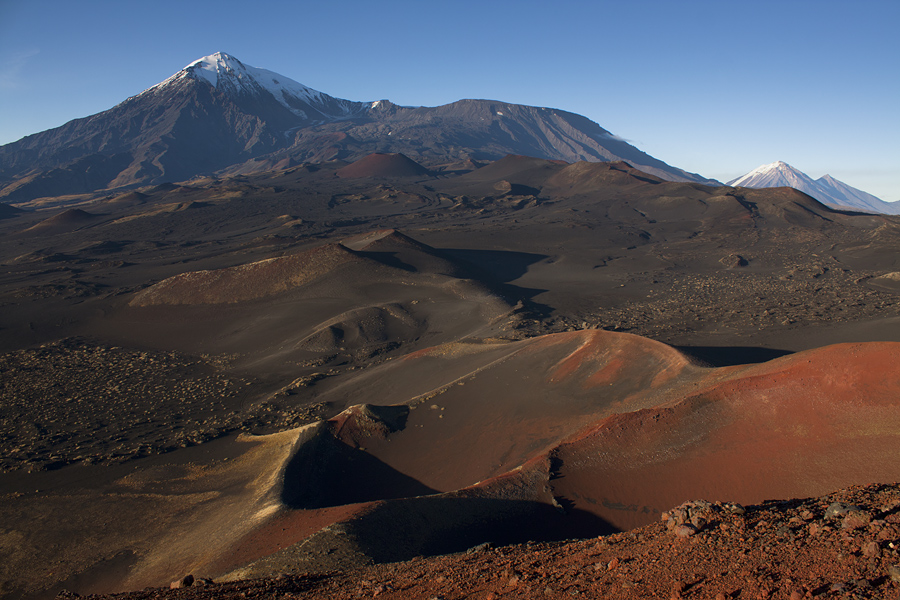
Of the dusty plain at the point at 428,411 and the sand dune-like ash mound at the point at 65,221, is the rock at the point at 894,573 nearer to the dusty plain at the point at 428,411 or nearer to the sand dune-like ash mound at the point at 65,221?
the dusty plain at the point at 428,411

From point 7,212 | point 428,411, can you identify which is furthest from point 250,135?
point 428,411

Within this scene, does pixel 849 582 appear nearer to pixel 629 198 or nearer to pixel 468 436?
pixel 468 436

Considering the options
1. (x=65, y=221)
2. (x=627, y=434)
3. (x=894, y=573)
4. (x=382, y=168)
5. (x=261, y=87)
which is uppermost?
(x=261, y=87)

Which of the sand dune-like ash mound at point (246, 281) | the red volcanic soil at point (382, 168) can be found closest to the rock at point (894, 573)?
the sand dune-like ash mound at point (246, 281)

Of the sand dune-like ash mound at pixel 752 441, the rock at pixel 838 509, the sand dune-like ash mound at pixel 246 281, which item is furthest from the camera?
the sand dune-like ash mound at pixel 246 281

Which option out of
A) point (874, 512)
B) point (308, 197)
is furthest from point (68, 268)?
point (874, 512)

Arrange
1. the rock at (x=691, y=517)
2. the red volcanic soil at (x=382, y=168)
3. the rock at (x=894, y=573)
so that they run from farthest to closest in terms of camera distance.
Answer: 1. the red volcanic soil at (x=382, y=168)
2. the rock at (x=691, y=517)
3. the rock at (x=894, y=573)

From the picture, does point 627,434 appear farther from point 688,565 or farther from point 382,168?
point 382,168
